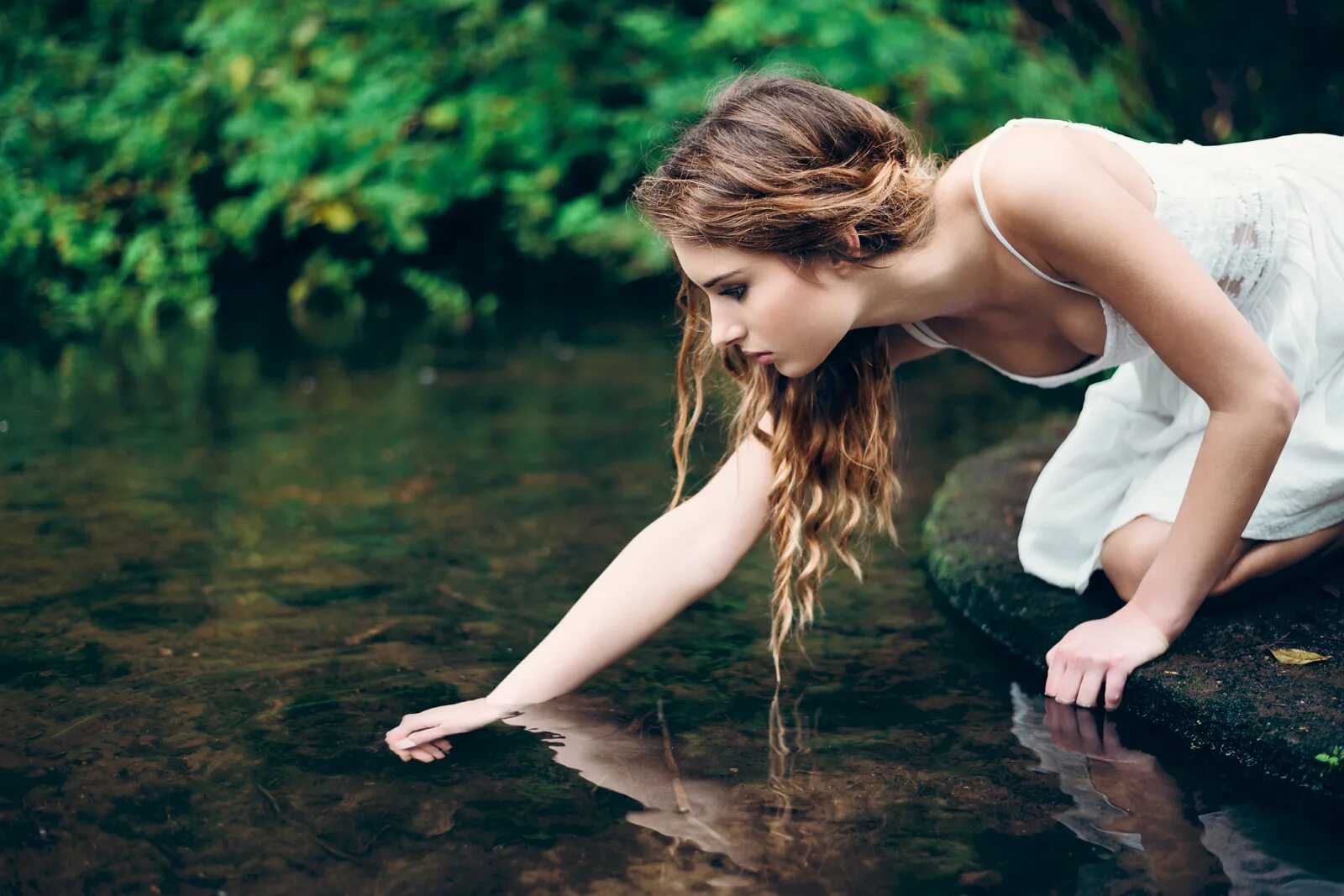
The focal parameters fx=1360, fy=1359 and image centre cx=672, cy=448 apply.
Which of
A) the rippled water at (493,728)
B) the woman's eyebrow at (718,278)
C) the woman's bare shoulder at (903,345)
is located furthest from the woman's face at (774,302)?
the rippled water at (493,728)

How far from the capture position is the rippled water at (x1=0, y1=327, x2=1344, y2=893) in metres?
1.59

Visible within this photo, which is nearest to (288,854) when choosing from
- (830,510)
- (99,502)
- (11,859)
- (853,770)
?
(11,859)

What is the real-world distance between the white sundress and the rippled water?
449 millimetres

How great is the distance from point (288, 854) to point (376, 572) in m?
1.14

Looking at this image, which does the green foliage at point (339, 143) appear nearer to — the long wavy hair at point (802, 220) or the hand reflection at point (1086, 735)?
the long wavy hair at point (802, 220)

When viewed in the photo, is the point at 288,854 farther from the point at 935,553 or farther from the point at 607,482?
the point at 607,482

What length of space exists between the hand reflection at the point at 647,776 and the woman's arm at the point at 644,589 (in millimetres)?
48

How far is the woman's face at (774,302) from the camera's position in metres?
→ 1.91

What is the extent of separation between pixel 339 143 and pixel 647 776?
5.77m

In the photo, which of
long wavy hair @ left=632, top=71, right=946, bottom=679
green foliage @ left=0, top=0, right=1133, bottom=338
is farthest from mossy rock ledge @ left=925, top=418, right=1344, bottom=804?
green foliage @ left=0, top=0, right=1133, bottom=338

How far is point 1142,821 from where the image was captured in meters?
1.69

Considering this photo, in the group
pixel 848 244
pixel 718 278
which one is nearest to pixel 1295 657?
pixel 848 244

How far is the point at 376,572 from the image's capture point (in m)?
2.71

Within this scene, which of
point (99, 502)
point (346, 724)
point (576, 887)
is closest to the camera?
point (576, 887)
